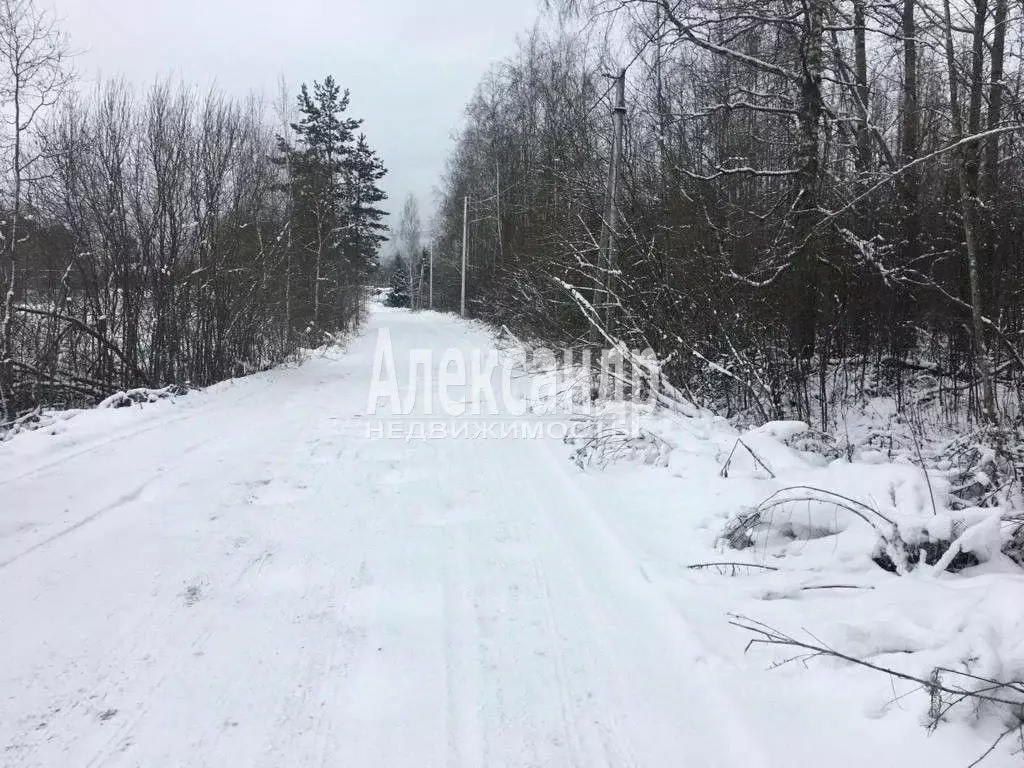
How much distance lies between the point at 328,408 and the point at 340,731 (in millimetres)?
6829

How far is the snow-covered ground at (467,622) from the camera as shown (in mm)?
2154

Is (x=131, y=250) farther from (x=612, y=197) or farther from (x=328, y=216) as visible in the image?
(x=328, y=216)

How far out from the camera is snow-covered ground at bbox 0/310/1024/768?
2.15 m

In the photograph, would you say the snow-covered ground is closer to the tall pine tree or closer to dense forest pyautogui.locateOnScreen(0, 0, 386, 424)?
dense forest pyautogui.locateOnScreen(0, 0, 386, 424)

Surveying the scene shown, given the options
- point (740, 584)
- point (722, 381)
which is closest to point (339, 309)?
point (722, 381)

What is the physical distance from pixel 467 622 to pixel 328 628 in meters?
0.68

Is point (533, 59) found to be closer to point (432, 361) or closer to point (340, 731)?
point (432, 361)

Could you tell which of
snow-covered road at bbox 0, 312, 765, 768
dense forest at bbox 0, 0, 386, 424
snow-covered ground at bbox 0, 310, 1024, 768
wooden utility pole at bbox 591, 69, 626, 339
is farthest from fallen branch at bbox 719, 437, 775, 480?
dense forest at bbox 0, 0, 386, 424

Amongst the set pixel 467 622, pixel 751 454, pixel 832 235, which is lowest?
pixel 467 622

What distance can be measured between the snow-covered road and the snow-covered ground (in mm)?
12

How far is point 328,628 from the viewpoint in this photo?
287cm

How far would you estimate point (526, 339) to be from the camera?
1574 cm

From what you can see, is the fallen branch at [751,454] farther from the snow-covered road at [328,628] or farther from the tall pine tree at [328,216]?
the tall pine tree at [328,216]

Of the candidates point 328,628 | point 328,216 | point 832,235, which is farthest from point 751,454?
point 328,216
